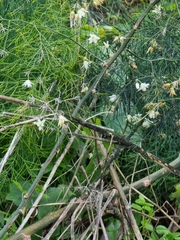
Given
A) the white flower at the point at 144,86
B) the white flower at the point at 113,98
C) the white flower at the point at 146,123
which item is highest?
the white flower at the point at 144,86

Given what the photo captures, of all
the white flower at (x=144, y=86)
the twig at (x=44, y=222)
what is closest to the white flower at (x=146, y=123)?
the white flower at (x=144, y=86)

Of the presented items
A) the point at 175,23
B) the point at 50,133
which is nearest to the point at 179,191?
the point at 50,133

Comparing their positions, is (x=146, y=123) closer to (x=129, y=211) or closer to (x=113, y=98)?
(x=113, y=98)

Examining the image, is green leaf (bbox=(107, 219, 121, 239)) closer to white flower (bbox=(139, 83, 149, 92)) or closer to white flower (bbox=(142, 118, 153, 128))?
white flower (bbox=(142, 118, 153, 128))

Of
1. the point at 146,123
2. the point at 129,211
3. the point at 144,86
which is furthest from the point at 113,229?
the point at 144,86

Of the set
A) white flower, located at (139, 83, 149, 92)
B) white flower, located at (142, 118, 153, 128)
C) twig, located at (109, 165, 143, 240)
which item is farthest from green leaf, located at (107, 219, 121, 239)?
white flower, located at (139, 83, 149, 92)

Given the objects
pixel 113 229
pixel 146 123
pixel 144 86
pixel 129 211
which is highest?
pixel 144 86

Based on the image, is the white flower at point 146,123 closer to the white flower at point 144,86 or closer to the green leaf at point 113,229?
the white flower at point 144,86

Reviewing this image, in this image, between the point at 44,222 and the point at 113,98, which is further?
the point at 113,98

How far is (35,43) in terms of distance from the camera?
1.72 metres

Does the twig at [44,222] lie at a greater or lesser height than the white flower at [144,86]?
lesser

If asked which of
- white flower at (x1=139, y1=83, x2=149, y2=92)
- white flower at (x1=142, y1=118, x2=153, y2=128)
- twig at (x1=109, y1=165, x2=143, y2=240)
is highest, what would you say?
white flower at (x1=139, y1=83, x2=149, y2=92)

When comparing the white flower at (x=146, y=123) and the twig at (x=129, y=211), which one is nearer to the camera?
the twig at (x=129, y=211)

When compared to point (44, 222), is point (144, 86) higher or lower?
higher
